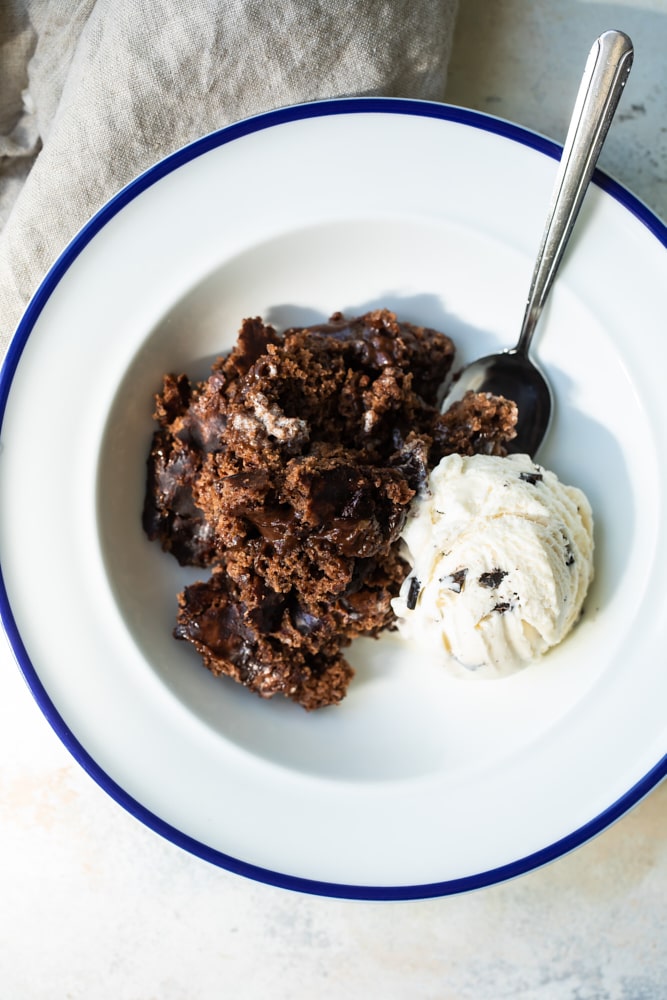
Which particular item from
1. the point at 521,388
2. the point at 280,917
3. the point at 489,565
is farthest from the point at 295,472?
the point at 280,917

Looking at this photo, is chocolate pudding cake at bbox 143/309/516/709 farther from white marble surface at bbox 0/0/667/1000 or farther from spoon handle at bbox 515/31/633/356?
white marble surface at bbox 0/0/667/1000

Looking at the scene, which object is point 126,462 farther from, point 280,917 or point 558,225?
point 280,917

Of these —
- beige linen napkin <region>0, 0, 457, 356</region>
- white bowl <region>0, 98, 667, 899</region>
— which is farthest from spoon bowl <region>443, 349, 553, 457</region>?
beige linen napkin <region>0, 0, 457, 356</region>

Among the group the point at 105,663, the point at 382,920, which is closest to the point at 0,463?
the point at 105,663

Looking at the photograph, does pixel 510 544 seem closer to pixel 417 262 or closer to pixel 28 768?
pixel 417 262

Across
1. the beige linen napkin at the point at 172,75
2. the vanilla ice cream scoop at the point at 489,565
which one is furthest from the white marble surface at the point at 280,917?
the vanilla ice cream scoop at the point at 489,565

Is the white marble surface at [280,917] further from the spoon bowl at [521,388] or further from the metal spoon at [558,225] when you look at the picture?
the spoon bowl at [521,388]
